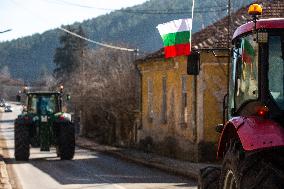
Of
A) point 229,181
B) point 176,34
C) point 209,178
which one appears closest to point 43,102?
point 176,34

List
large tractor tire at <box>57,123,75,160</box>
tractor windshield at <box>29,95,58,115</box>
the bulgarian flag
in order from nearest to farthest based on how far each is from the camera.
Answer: the bulgarian flag < large tractor tire at <box>57,123,75,160</box> < tractor windshield at <box>29,95,58,115</box>

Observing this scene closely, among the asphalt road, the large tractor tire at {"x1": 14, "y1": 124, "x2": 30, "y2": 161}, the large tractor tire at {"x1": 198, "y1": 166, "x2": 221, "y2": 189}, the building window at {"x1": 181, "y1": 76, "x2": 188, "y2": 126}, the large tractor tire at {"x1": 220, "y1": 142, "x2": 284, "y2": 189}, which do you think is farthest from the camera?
the building window at {"x1": 181, "y1": 76, "x2": 188, "y2": 126}

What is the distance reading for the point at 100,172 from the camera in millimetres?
21062

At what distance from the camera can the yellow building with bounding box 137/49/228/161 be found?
25.2 metres

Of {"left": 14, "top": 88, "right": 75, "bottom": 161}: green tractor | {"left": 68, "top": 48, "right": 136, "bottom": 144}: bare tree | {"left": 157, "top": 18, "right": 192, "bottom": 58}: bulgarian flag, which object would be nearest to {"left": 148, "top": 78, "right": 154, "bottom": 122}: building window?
{"left": 14, "top": 88, "right": 75, "bottom": 161}: green tractor

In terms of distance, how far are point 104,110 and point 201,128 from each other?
916 inches

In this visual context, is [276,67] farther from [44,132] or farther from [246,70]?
[44,132]

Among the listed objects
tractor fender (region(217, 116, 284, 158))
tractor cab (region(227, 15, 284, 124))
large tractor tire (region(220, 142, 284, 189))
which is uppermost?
tractor cab (region(227, 15, 284, 124))

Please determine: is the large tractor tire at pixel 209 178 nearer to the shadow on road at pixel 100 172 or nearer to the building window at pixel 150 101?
the shadow on road at pixel 100 172

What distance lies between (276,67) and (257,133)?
2.96 feet

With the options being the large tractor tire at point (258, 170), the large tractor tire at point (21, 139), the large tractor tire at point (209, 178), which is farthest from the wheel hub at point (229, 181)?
the large tractor tire at point (21, 139)

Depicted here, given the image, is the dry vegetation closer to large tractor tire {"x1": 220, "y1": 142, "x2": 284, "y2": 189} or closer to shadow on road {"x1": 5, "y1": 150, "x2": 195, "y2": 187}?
shadow on road {"x1": 5, "y1": 150, "x2": 195, "y2": 187}

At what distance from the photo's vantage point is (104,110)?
48.2 meters

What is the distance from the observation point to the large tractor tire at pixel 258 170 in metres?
5.70
